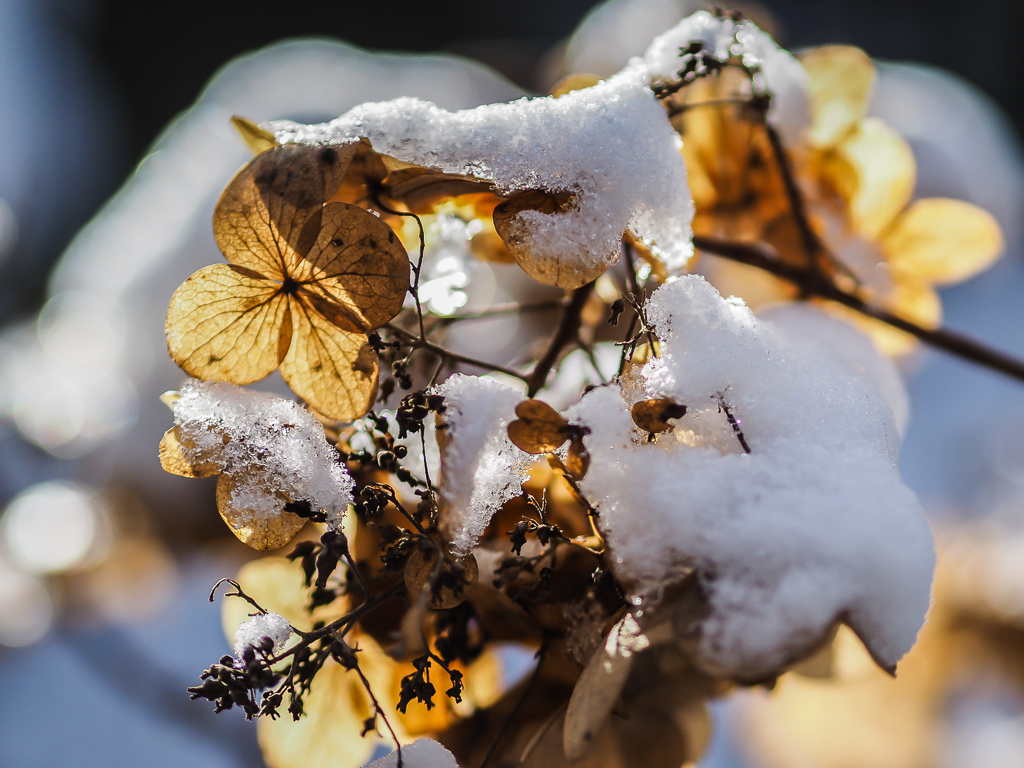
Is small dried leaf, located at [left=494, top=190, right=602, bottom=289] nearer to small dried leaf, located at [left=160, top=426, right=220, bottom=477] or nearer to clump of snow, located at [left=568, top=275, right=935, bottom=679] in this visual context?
clump of snow, located at [left=568, top=275, right=935, bottom=679]

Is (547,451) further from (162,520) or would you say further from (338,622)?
(162,520)

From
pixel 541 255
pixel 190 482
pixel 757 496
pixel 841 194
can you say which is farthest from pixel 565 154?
pixel 190 482

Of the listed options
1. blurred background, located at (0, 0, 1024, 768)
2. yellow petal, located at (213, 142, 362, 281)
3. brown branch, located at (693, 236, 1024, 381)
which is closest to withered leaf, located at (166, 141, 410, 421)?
yellow petal, located at (213, 142, 362, 281)

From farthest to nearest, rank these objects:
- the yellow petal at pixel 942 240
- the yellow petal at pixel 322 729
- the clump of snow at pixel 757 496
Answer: the yellow petal at pixel 942 240
the yellow petal at pixel 322 729
the clump of snow at pixel 757 496

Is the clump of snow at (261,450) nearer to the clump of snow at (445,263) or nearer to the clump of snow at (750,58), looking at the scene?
the clump of snow at (445,263)

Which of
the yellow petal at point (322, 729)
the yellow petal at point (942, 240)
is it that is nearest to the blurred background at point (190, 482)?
the yellow petal at point (322, 729)

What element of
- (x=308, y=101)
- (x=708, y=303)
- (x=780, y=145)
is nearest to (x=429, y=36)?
(x=308, y=101)

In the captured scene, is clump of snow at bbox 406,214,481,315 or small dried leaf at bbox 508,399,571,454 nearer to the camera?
small dried leaf at bbox 508,399,571,454
